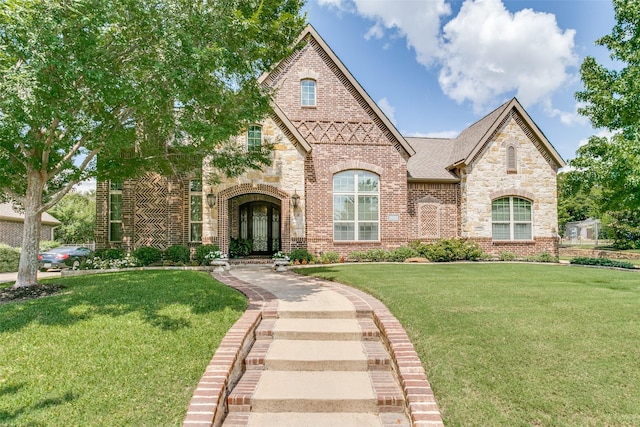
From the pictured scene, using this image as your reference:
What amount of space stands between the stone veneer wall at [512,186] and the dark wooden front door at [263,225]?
8.81m

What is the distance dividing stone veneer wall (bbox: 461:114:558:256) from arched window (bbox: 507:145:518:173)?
5.3 inches

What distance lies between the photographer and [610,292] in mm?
8781

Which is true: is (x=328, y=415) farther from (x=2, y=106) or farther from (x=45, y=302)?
Result: (x=2, y=106)

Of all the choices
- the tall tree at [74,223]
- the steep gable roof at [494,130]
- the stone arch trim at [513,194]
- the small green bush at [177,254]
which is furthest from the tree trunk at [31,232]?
the tall tree at [74,223]

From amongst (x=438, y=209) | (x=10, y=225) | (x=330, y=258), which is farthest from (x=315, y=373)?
(x=10, y=225)

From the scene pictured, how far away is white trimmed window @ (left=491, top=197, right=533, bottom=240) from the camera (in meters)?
18.0

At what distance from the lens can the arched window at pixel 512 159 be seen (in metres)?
18.0

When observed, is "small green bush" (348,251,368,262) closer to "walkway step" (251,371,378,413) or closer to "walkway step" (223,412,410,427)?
"walkway step" (251,371,378,413)

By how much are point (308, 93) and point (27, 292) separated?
12446mm

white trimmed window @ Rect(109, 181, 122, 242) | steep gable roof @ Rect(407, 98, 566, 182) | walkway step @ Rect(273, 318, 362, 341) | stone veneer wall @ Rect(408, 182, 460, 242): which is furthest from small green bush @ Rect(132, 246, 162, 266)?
steep gable roof @ Rect(407, 98, 566, 182)

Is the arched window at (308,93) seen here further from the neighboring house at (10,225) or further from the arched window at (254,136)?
the neighboring house at (10,225)

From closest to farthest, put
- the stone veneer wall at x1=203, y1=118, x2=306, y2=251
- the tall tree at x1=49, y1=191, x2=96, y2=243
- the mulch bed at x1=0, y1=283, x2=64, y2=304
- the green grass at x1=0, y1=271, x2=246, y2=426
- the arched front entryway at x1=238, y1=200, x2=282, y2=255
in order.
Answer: the green grass at x1=0, y1=271, x2=246, y2=426, the mulch bed at x1=0, y1=283, x2=64, y2=304, the stone veneer wall at x1=203, y1=118, x2=306, y2=251, the arched front entryway at x1=238, y1=200, x2=282, y2=255, the tall tree at x1=49, y1=191, x2=96, y2=243

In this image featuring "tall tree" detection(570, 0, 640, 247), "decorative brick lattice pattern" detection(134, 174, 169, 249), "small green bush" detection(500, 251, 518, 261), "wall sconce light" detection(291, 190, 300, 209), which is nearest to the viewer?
"tall tree" detection(570, 0, 640, 247)

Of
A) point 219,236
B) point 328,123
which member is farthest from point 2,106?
point 328,123
